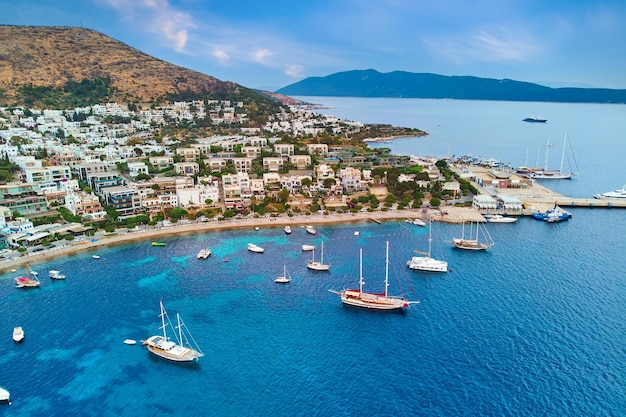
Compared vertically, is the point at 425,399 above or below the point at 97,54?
below

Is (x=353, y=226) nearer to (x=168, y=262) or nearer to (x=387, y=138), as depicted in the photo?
(x=168, y=262)

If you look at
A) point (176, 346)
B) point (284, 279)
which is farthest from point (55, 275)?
point (284, 279)

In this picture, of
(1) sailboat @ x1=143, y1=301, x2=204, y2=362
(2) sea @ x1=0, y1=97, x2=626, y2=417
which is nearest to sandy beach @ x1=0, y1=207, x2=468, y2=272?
(2) sea @ x1=0, y1=97, x2=626, y2=417

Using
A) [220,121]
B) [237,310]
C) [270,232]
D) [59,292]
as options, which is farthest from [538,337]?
[220,121]

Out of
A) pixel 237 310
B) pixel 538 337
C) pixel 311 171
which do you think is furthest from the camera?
pixel 311 171

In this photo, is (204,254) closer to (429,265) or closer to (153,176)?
(429,265)

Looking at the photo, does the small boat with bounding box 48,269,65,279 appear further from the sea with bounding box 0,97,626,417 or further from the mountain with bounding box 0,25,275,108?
the mountain with bounding box 0,25,275,108
